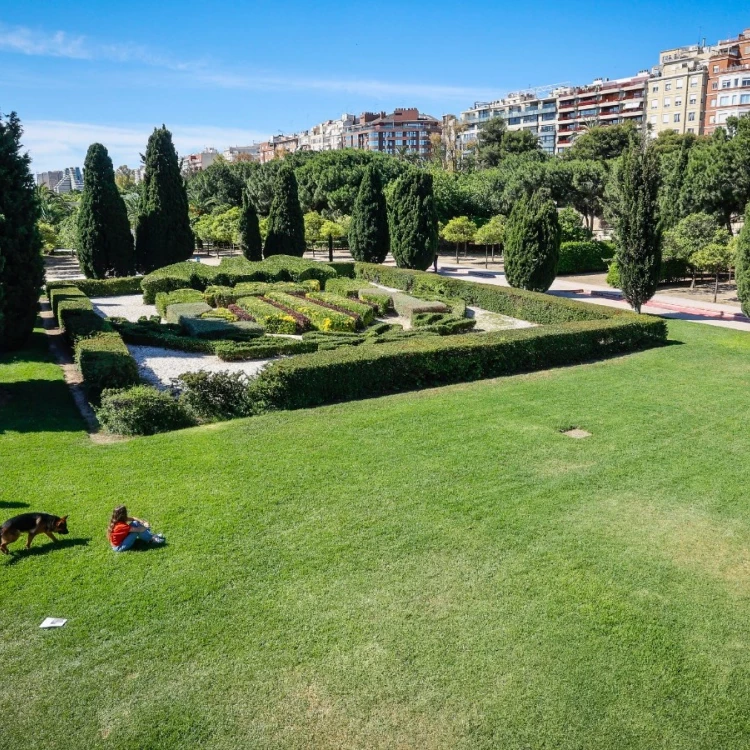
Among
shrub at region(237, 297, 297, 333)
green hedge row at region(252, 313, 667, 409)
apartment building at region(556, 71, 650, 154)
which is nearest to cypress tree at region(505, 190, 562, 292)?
green hedge row at region(252, 313, 667, 409)

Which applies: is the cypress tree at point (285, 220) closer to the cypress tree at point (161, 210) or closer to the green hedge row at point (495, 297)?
the cypress tree at point (161, 210)

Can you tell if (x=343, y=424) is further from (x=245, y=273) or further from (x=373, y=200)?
(x=373, y=200)

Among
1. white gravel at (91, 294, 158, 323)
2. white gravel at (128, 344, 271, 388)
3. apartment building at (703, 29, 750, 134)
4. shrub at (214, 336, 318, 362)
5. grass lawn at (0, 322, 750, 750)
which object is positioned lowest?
grass lawn at (0, 322, 750, 750)

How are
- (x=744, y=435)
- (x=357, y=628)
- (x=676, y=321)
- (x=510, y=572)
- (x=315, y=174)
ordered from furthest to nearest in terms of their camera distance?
(x=315, y=174), (x=676, y=321), (x=744, y=435), (x=510, y=572), (x=357, y=628)

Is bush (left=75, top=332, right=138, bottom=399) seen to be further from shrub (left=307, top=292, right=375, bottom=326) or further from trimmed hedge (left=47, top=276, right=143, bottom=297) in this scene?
trimmed hedge (left=47, top=276, right=143, bottom=297)

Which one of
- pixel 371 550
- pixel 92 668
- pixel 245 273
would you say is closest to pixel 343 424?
pixel 371 550

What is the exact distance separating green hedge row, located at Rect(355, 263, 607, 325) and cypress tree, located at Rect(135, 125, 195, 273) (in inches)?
420

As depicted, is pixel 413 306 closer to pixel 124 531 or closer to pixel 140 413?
pixel 140 413

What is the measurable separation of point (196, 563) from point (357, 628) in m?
2.33

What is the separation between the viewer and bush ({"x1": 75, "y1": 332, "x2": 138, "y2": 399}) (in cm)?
1445

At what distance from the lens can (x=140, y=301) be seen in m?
29.8

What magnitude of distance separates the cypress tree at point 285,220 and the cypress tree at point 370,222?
3.17m

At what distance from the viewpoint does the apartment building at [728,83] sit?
76.0m

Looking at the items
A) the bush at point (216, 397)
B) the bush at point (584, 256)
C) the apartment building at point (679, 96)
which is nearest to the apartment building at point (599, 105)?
the apartment building at point (679, 96)
